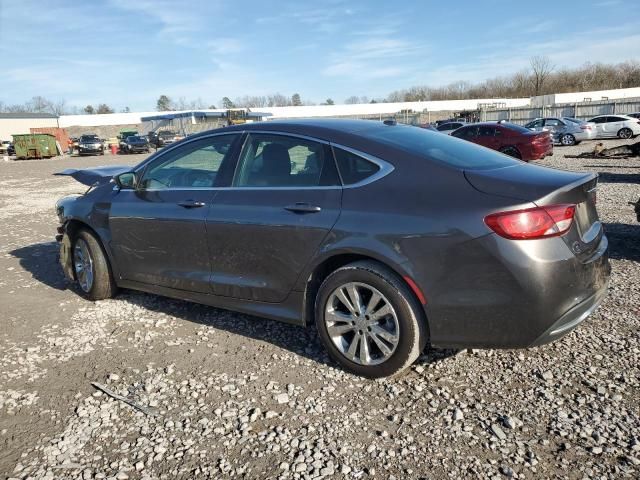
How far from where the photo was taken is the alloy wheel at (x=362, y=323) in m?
3.23

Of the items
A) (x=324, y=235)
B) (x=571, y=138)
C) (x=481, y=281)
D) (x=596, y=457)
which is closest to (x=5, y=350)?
(x=324, y=235)

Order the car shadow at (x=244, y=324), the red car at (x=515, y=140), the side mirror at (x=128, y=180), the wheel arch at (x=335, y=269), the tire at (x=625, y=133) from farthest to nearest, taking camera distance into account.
Answer: the tire at (x=625, y=133)
the red car at (x=515, y=140)
the side mirror at (x=128, y=180)
the car shadow at (x=244, y=324)
the wheel arch at (x=335, y=269)

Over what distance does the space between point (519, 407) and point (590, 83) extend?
339 ft

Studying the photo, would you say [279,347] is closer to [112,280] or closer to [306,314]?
[306,314]

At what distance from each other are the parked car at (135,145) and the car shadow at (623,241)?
37399 millimetres

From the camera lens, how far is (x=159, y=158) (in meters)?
4.53

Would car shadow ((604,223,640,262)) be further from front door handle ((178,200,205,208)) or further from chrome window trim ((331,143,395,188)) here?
front door handle ((178,200,205,208))

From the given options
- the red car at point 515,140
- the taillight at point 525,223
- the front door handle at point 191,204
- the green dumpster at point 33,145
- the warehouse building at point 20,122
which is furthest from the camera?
the warehouse building at point 20,122

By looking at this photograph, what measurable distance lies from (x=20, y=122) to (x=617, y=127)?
7479 cm

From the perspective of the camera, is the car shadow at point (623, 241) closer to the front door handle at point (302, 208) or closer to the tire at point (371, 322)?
the tire at point (371, 322)

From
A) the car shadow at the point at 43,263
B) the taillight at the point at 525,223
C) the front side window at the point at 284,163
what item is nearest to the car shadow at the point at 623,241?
the taillight at the point at 525,223

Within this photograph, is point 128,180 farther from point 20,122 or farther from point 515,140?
point 20,122

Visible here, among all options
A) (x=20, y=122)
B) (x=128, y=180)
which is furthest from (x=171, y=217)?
(x=20, y=122)

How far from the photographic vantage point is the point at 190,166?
14.4ft
